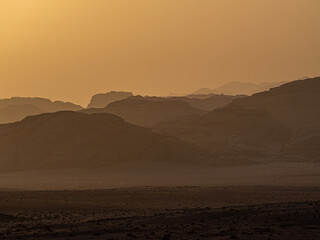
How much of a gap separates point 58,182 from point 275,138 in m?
57.9

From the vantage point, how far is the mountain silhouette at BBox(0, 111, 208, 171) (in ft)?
404

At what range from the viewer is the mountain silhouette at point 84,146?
404ft

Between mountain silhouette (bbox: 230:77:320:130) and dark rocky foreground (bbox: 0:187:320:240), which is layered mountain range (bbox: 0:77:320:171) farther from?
dark rocky foreground (bbox: 0:187:320:240)

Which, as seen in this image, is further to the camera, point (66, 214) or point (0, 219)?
point (66, 214)

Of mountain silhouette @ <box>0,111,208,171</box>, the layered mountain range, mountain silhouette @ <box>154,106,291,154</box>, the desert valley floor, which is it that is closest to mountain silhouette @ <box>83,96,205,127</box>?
the layered mountain range

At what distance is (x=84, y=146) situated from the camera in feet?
415

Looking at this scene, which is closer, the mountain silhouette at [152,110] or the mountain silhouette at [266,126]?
the mountain silhouette at [266,126]

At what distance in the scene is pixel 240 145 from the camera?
134 metres

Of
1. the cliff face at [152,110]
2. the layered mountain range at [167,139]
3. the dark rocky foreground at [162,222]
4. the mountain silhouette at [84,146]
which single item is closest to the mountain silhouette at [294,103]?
the layered mountain range at [167,139]

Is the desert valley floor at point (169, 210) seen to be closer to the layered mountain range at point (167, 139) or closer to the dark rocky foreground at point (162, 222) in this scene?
the dark rocky foreground at point (162, 222)

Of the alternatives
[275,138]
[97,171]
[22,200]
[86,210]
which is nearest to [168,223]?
[86,210]

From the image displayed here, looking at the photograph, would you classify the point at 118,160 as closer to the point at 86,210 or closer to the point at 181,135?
the point at 181,135

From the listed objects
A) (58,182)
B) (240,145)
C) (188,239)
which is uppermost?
(240,145)

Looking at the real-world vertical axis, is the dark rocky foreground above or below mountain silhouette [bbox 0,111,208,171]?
below
